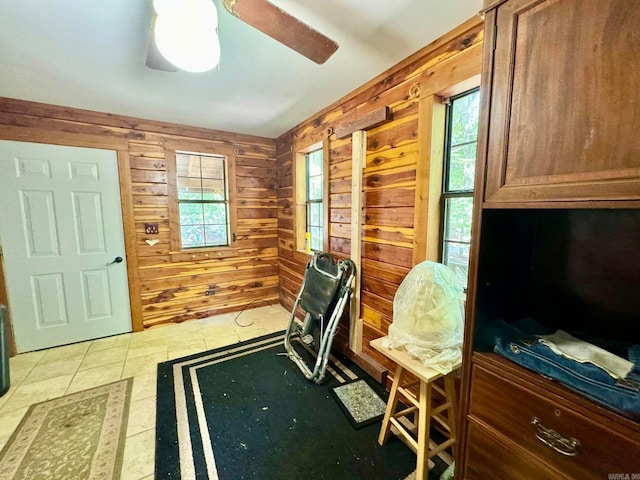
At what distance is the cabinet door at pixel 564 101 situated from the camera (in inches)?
22.4

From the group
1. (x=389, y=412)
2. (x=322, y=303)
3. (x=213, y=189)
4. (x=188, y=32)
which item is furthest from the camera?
(x=213, y=189)

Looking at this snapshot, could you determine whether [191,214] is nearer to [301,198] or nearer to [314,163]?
[301,198]

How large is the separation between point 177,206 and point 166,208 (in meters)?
0.12

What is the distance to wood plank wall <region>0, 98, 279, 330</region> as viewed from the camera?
8.05ft

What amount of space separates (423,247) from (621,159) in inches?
42.8

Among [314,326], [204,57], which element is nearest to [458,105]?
[204,57]

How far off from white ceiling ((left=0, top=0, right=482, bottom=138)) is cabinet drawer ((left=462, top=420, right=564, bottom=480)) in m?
1.80

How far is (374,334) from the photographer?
2.09m

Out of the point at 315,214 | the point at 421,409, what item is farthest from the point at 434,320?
the point at 315,214

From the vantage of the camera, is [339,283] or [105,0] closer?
[105,0]

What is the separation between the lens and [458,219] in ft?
5.20

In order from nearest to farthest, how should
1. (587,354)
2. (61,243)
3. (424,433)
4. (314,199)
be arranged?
(587,354), (424,433), (61,243), (314,199)

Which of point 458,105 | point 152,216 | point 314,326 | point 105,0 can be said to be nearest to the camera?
point 105,0

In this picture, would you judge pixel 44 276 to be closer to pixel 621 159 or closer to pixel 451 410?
pixel 451 410
